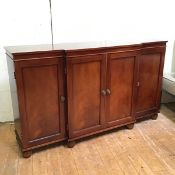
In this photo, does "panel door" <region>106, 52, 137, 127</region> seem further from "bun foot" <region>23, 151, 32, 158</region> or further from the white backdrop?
"bun foot" <region>23, 151, 32, 158</region>

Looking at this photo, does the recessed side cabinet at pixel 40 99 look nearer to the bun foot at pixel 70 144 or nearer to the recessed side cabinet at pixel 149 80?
the bun foot at pixel 70 144

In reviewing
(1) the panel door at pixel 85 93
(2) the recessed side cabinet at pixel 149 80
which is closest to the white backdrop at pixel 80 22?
(2) the recessed side cabinet at pixel 149 80

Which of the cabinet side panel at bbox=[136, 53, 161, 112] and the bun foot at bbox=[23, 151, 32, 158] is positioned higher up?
the cabinet side panel at bbox=[136, 53, 161, 112]

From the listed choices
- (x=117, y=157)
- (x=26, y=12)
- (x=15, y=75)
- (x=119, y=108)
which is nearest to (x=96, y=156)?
(x=117, y=157)

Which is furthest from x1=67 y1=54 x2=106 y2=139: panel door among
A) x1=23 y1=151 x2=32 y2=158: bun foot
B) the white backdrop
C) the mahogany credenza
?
the white backdrop

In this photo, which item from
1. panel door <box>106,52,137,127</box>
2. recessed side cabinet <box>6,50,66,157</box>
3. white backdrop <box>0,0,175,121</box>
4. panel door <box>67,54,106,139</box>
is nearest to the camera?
recessed side cabinet <box>6,50,66,157</box>

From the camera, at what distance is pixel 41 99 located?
1.99 meters

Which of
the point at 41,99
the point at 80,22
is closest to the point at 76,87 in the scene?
the point at 41,99

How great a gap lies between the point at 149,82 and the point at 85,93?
828 mm

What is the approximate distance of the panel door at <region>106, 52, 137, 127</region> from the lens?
7.29ft

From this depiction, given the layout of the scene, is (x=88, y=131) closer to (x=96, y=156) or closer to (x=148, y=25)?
(x=96, y=156)

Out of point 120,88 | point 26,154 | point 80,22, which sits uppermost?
point 80,22

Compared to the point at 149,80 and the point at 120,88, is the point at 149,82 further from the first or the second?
the point at 120,88

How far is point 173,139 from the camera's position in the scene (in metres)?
2.36
